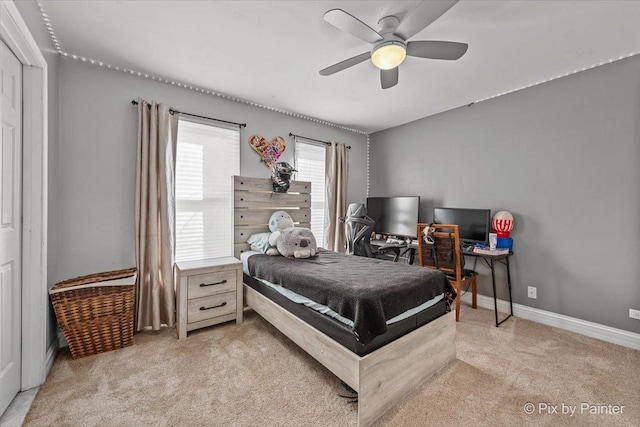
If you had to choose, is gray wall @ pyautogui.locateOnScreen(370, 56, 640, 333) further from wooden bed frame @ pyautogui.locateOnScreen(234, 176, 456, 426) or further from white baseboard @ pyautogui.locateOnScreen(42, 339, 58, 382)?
white baseboard @ pyautogui.locateOnScreen(42, 339, 58, 382)

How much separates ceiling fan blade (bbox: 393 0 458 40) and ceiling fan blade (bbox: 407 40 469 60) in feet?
0.37

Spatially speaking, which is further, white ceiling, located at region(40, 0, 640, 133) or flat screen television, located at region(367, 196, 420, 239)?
flat screen television, located at region(367, 196, 420, 239)

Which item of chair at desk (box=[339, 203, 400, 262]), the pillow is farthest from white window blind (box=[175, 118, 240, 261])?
chair at desk (box=[339, 203, 400, 262])

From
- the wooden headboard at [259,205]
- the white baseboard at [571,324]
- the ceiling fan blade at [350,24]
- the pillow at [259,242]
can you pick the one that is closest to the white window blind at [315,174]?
the wooden headboard at [259,205]

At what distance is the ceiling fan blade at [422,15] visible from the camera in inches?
56.0

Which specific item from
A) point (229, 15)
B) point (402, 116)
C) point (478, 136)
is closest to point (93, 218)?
point (229, 15)

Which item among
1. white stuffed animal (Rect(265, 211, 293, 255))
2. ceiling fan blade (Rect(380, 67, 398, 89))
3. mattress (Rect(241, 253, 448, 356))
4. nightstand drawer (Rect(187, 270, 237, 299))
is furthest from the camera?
white stuffed animal (Rect(265, 211, 293, 255))

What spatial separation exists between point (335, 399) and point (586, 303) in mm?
2685

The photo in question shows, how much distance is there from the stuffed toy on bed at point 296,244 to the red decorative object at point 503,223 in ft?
7.03

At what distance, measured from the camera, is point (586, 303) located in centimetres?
254

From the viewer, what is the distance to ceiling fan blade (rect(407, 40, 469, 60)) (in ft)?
5.79

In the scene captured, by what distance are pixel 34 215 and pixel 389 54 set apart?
2619mm

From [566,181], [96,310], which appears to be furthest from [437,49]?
[96,310]

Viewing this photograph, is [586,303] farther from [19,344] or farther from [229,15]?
[19,344]
